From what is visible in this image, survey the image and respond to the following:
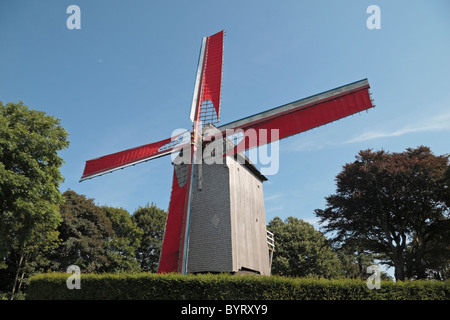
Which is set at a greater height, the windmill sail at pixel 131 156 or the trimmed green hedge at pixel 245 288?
the windmill sail at pixel 131 156

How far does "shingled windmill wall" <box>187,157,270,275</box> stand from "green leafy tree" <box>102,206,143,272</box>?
1995 centimetres

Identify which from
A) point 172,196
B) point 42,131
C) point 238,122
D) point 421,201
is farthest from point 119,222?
point 421,201

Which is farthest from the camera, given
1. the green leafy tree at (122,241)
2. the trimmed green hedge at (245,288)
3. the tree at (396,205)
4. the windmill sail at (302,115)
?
the green leafy tree at (122,241)

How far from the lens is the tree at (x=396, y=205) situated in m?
22.4

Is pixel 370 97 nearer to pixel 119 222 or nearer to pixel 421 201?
pixel 421 201

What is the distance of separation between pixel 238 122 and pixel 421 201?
1768cm

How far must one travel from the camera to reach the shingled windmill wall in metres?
13.3

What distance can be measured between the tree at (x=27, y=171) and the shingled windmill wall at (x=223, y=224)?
338 inches

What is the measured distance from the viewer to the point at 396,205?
77.0 feet

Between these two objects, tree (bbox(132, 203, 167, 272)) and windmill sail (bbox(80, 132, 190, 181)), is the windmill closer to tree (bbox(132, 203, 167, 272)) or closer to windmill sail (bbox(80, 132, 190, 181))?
windmill sail (bbox(80, 132, 190, 181))

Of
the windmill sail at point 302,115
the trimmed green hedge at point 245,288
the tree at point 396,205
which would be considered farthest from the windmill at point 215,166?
the tree at point 396,205

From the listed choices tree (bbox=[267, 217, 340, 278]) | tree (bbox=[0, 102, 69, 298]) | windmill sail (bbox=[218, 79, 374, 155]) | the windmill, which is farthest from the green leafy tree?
windmill sail (bbox=[218, 79, 374, 155])

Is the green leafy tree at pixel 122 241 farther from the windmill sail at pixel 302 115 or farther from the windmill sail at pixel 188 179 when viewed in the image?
the windmill sail at pixel 302 115
